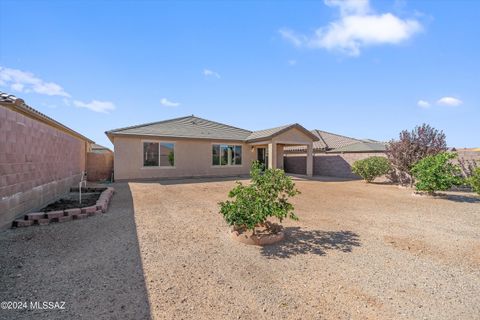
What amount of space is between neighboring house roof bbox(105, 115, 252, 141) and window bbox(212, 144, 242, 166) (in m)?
0.82

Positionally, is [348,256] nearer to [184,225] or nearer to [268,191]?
[268,191]

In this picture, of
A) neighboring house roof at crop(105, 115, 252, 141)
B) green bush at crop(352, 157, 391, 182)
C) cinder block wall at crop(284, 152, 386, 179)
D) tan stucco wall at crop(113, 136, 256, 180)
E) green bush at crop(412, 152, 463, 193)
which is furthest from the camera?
cinder block wall at crop(284, 152, 386, 179)

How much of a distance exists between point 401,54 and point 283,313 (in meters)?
13.4

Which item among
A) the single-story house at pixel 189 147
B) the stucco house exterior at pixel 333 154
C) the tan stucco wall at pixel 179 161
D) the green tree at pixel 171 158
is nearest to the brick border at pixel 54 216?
the tan stucco wall at pixel 179 161

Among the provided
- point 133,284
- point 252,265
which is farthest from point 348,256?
point 133,284

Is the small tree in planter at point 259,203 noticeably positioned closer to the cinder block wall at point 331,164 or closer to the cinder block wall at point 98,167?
the cinder block wall at point 331,164

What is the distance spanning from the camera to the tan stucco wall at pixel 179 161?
15.0 metres

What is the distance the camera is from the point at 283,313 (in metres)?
2.69

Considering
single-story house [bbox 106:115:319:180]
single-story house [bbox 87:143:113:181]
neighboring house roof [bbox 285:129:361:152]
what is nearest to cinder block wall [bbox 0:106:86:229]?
single-story house [bbox 106:115:319:180]

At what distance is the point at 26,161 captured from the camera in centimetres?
629

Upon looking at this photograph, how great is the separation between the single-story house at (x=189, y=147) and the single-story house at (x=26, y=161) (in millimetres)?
5358

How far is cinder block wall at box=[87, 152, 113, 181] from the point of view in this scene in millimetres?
16719

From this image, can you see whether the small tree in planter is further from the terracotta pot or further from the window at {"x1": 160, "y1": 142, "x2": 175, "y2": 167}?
the window at {"x1": 160, "y1": 142, "x2": 175, "y2": 167}

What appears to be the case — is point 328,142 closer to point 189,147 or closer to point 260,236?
point 189,147
